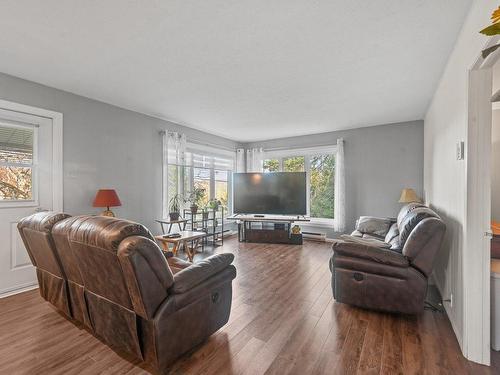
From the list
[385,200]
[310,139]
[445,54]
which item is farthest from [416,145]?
[445,54]

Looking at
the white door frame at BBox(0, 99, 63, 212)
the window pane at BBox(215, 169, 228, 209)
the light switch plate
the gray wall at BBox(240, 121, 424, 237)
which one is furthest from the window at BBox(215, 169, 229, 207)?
the light switch plate

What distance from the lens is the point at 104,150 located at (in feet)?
12.3

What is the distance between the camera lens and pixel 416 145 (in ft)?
15.3

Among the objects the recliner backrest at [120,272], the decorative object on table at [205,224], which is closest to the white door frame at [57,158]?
the recliner backrest at [120,272]

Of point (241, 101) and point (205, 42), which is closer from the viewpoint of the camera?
point (205, 42)

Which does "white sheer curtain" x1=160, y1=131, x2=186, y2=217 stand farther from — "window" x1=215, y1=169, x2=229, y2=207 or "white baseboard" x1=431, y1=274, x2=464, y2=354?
"white baseboard" x1=431, y1=274, x2=464, y2=354

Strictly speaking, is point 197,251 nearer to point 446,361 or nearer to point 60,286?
point 60,286

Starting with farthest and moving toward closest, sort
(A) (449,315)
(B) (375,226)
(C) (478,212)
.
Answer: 1. (B) (375,226)
2. (A) (449,315)
3. (C) (478,212)

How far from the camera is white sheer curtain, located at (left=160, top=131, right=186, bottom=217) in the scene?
457cm

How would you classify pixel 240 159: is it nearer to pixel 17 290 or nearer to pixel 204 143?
pixel 204 143

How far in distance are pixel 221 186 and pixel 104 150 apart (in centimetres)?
295

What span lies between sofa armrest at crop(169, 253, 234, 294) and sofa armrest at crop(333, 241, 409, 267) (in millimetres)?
1178

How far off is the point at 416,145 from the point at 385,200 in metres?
1.19

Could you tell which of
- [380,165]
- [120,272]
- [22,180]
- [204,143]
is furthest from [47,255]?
[380,165]
